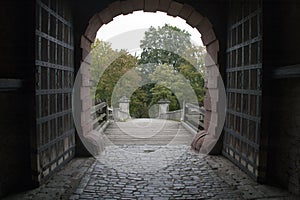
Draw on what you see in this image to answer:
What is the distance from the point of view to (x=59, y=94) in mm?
5387

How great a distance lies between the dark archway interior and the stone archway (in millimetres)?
1067

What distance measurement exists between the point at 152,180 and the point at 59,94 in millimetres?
2009

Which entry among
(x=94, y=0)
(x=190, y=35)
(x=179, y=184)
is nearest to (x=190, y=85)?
(x=190, y=35)

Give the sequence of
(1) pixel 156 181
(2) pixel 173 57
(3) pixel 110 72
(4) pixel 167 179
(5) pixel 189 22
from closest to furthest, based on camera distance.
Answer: (1) pixel 156 181 → (4) pixel 167 179 → (5) pixel 189 22 → (3) pixel 110 72 → (2) pixel 173 57

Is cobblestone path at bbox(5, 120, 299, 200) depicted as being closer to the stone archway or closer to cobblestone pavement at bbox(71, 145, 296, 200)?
cobblestone pavement at bbox(71, 145, 296, 200)

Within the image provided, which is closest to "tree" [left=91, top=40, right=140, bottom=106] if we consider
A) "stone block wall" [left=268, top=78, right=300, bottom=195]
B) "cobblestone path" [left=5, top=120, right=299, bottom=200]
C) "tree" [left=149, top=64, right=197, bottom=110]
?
"tree" [left=149, top=64, right=197, bottom=110]

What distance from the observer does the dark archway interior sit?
409 cm

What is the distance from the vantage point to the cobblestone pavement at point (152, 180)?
422cm

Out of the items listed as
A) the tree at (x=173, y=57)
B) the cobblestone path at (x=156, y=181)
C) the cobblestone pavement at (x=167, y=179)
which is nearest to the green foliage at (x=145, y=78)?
the tree at (x=173, y=57)

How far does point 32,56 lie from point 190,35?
23905 mm

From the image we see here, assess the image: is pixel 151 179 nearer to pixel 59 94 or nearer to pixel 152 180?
pixel 152 180

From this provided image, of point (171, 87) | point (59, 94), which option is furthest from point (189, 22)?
point (171, 87)

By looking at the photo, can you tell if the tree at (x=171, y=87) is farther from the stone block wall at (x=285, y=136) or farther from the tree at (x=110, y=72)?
the stone block wall at (x=285, y=136)

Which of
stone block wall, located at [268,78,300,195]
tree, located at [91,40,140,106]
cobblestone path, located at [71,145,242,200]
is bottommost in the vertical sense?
cobblestone path, located at [71,145,242,200]
